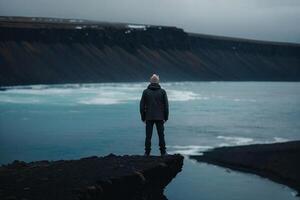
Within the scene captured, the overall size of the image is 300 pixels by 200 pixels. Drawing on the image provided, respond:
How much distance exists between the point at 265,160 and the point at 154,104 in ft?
28.2

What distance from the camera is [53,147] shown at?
21.5 meters

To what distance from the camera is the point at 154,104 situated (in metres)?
10.4

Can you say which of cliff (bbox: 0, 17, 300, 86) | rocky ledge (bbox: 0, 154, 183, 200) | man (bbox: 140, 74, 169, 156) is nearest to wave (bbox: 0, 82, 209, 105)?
cliff (bbox: 0, 17, 300, 86)

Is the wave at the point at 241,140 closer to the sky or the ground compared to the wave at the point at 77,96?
closer to the ground

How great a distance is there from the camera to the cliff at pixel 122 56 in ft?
295

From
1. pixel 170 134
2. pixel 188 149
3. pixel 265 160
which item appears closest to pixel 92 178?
pixel 265 160

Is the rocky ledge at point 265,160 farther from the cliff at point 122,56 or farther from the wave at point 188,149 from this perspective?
the cliff at point 122,56

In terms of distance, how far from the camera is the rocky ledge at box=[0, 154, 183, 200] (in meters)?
7.60

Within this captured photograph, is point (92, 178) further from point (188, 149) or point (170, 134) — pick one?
point (170, 134)

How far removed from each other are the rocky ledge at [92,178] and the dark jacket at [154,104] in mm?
878

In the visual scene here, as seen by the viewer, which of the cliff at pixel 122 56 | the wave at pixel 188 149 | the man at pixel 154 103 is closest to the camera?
the man at pixel 154 103

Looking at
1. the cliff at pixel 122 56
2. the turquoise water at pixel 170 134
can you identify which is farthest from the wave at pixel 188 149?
the cliff at pixel 122 56

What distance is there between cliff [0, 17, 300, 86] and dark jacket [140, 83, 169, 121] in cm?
6817

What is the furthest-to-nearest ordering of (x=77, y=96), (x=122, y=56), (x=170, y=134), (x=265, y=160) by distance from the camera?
(x=122, y=56)
(x=77, y=96)
(x=170, y=134)
(x=265, y=160)
